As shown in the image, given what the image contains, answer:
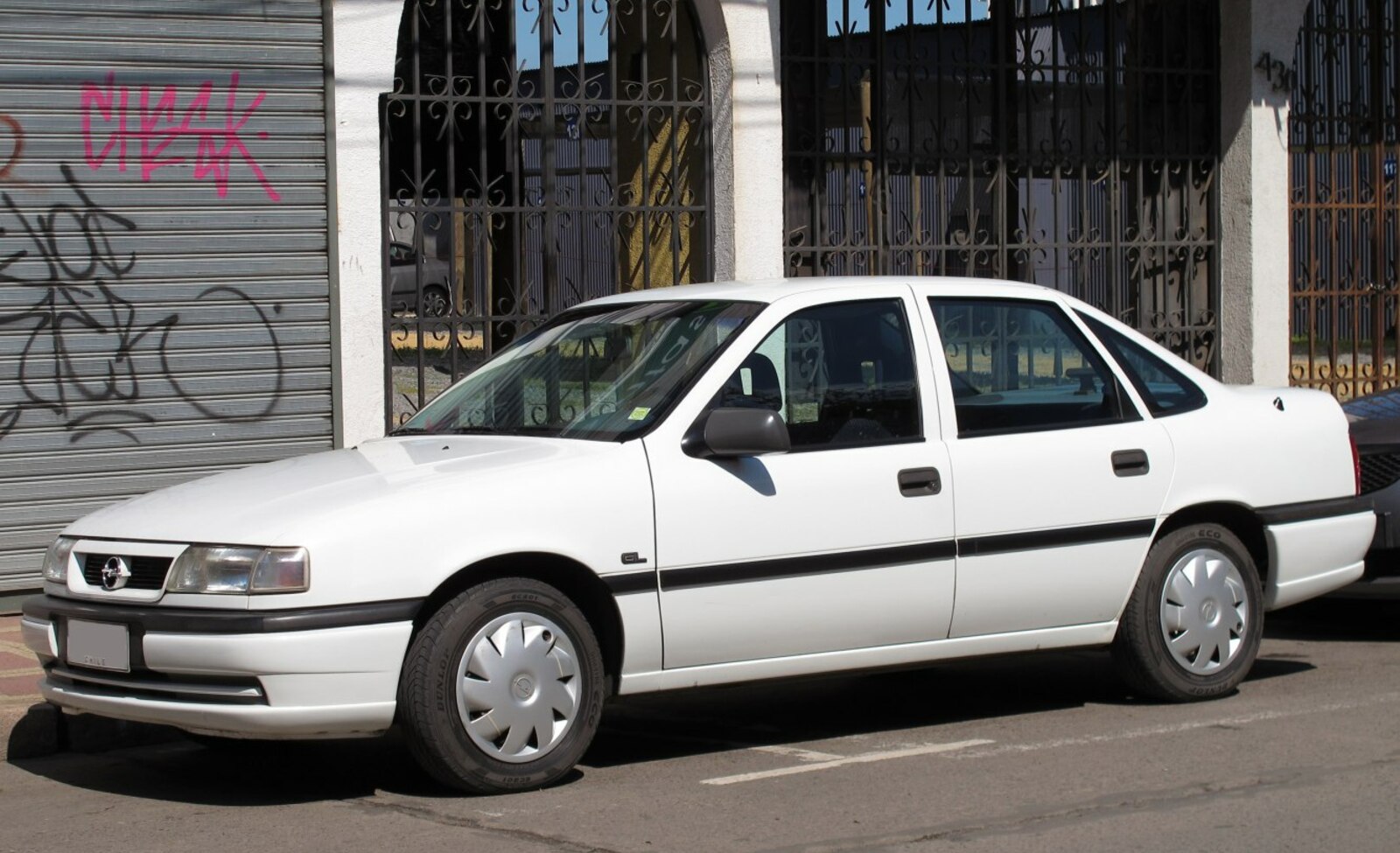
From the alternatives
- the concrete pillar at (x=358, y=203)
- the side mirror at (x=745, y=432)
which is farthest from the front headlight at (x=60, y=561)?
the concrete pillar at (x=358, y=203)

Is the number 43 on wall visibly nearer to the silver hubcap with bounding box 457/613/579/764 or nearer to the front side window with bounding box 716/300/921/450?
the front side window with bounding box 716/300/921/450

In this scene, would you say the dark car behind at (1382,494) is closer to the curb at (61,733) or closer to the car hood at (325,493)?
the car hood at (325,493)

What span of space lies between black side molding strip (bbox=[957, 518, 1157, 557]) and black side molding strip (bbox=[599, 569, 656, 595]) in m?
1.19

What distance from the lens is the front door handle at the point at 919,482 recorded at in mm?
6711

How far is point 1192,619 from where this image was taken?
737cm

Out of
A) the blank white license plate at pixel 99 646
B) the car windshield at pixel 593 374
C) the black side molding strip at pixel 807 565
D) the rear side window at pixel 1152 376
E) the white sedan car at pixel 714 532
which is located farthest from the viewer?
the rear side window at pixel 1152 376

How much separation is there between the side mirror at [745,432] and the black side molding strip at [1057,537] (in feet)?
2.99

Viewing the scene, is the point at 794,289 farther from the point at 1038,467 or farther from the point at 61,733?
the point at 61,733

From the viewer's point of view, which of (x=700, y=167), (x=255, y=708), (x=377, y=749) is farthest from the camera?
(x=700, y=167)

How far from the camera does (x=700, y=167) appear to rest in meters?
12.4

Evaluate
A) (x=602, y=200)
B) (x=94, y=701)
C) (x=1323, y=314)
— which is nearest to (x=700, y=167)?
(x=602, y=200)

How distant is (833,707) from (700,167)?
5454 mm

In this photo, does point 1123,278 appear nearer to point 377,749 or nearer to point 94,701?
point 377,749

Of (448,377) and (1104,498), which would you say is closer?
(1104,498)
